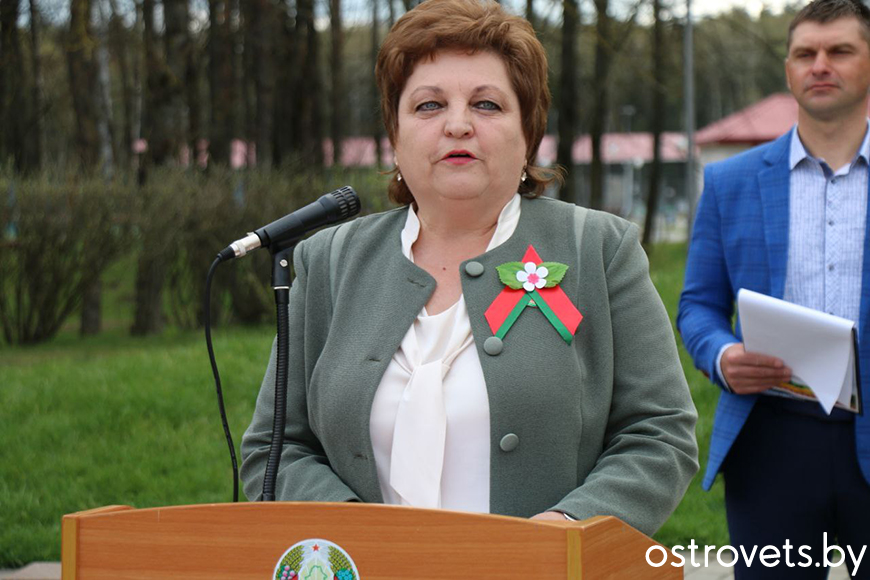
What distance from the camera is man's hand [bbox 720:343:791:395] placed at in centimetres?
309

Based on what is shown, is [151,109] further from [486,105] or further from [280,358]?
[280,358]

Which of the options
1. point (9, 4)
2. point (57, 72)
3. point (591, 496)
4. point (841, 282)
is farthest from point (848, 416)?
point (57, 72)

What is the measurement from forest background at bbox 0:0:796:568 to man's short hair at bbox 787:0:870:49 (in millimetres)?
804

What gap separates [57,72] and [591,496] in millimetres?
34799

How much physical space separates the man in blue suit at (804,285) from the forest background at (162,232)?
0.84 m

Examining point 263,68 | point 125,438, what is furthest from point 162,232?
point 263,68

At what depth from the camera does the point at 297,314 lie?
2584 millimetres

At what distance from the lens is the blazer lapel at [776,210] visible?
10.6 ft

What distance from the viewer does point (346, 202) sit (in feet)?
7.52

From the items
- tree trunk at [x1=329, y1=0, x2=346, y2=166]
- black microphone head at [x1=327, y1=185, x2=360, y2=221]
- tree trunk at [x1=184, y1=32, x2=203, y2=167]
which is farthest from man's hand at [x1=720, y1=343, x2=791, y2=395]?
tree trunk at [x1=329, y1=0, x2=346, y2=166]

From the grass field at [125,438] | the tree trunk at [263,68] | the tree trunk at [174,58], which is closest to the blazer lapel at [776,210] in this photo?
the grass field at [125,438]

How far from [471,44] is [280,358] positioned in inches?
30.5

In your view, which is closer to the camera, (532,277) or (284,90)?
(532,277)

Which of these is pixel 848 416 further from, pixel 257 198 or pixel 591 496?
pixel 257 198
